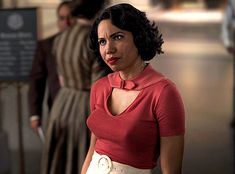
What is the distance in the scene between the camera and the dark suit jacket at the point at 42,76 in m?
2.66

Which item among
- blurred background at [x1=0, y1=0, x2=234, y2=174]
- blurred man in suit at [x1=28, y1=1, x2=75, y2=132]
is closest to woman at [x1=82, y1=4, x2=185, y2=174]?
blurred background at [x1=0, y1=0, x2=234, y2=174]

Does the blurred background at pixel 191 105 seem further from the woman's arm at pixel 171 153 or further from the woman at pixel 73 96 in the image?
the woman at pixel 73 96

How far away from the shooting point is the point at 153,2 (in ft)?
72.1

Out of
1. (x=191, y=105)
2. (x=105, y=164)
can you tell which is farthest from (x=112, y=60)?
(x=191, y=105)

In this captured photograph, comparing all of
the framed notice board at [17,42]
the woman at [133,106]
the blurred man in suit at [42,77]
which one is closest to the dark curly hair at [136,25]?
the woman at [133,106]

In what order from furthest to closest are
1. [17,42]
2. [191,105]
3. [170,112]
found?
[191,105], [17,42], [170,112]

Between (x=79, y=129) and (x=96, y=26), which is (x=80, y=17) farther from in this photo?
(x=96, y=26)

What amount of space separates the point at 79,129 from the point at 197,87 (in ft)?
14.7

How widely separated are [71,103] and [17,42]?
2.87ft

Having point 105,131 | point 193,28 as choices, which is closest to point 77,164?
point 105,131

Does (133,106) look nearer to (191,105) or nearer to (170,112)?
(170,112)

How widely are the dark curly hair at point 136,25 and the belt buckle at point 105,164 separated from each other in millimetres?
304

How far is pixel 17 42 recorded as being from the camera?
3.24 meters

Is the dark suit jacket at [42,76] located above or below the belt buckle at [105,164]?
below
